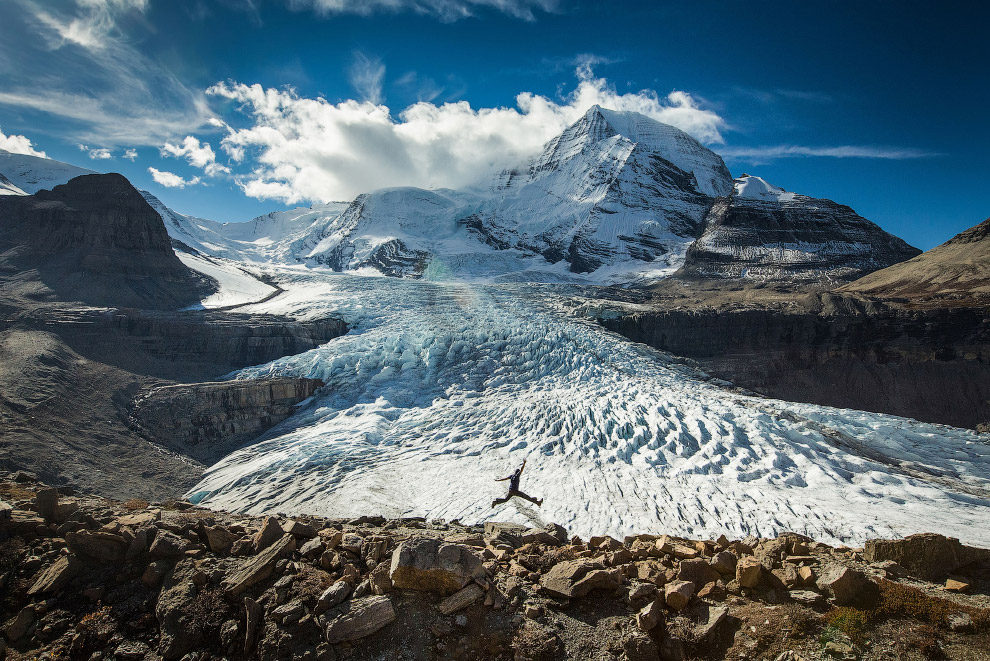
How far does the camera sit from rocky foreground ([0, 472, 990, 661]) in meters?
4.88

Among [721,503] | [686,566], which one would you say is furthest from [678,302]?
[686,566]

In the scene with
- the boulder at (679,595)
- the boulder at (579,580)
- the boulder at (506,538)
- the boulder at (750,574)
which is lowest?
the boulder at (506,538)

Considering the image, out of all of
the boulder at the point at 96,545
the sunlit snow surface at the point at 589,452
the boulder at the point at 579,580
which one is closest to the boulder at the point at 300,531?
the boulder at the point at 96,545

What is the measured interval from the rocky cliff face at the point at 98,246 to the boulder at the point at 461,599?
153 ft

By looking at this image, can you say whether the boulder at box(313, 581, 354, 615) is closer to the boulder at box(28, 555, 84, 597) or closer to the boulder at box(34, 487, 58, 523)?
the boulder at box(28, 555, 84, 597)

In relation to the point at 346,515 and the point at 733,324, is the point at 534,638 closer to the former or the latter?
the point at 346,515

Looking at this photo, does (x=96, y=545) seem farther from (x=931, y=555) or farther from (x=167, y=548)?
(x=931, y=555)

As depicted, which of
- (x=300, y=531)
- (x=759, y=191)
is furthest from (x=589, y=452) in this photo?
(x=759, y=191)

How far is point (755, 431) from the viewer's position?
2189 centimetres

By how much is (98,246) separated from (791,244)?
325 ft

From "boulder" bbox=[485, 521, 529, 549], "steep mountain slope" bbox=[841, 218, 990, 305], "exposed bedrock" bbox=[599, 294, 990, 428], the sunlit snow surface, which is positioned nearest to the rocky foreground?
"boulder" bbox=[485, 521, 529, 549]

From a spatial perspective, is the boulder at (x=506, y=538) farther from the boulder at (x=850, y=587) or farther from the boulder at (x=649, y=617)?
the boulder at (x=850, y=587)

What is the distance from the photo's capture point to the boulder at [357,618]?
5113 mm

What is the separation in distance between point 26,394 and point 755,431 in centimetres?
3539
